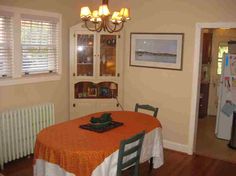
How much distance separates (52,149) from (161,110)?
8.49 ft

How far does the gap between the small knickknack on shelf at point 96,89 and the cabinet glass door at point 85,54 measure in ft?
0.84

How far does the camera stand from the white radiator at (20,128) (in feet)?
12.7

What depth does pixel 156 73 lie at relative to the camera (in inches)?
191

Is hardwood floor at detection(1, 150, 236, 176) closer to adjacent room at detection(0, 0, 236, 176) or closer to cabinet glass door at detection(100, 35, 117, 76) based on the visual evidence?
adjacent room at detection(0, 0, 236, 176)

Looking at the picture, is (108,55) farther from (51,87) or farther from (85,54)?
(51,87)

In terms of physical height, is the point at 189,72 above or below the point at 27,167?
above

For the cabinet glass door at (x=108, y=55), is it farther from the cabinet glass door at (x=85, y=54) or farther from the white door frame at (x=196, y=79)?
the white door frame at (x=196, y=79)

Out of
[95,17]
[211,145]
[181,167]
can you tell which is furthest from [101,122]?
[211,145]

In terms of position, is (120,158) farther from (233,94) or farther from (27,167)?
(233,94)

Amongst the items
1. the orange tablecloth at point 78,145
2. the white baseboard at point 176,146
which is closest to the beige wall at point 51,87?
the orange tablecloth at point 78,145

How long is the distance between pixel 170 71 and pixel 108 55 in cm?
113

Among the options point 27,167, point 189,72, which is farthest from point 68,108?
point 189,72

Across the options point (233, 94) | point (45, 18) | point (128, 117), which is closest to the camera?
point (128, 117)

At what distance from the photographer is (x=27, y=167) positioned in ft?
13.2
